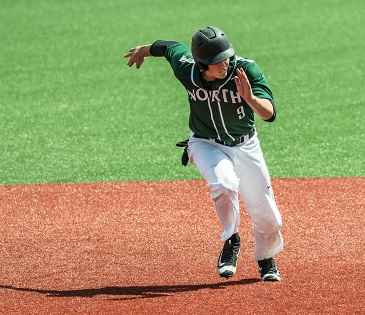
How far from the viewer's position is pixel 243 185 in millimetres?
6172

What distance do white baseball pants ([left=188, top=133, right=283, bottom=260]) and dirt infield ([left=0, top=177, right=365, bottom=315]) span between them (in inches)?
14.9

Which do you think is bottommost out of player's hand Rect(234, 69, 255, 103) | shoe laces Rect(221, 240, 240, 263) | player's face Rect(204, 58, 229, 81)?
shoe laces Rect(221, 240, 240, 263)

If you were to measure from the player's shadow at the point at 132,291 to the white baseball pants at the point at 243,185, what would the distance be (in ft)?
1.27

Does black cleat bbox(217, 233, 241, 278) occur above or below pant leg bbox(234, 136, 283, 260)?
below

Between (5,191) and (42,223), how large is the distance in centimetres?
124

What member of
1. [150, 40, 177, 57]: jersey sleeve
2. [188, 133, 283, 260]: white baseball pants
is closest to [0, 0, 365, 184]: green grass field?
[150, 40, 177, 57]: jersey sleeve

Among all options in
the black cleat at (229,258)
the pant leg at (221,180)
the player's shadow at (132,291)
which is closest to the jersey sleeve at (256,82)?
the pant leg at (221,180)

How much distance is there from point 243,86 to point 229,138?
0.60 meters

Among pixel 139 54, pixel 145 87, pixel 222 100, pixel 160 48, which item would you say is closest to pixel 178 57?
pixel 160 48

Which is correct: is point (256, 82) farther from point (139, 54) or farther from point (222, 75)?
point (139, 54)

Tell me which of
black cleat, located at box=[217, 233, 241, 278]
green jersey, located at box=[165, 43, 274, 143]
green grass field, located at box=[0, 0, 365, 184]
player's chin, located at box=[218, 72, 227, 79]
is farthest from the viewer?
green grass field, located at box=[0, 0, 365, 184]

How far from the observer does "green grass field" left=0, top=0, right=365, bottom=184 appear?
32.5ft

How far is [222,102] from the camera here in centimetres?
606

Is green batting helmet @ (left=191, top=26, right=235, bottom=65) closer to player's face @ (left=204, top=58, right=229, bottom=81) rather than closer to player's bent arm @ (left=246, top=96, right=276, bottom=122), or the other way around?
player's face @ (left=204, top=58, right=229, bottom=81)
